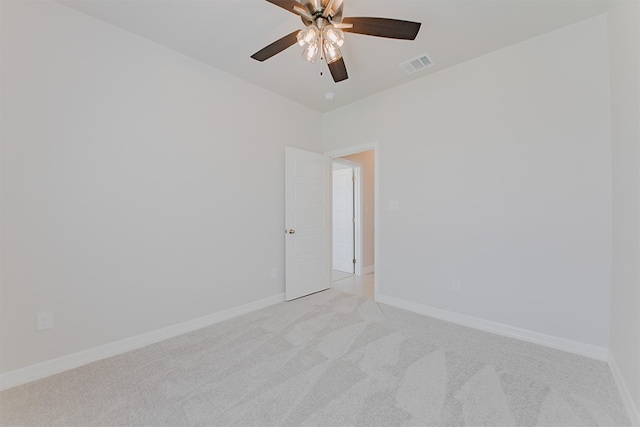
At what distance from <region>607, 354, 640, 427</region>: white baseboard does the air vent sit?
297 cm

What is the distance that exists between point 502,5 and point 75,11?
11.0 ft

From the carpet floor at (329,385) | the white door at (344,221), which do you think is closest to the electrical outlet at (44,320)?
the carpet floor at (329,385)

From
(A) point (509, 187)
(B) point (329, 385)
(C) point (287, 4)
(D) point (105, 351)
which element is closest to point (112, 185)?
(D) point (105, 351)

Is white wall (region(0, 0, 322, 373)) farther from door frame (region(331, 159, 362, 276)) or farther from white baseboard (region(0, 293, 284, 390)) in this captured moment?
door frame (region(331, 159, 362, 276))

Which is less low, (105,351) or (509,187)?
(509,187)

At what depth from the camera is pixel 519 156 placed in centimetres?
239

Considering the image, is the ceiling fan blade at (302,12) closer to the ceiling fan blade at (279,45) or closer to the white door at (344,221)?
the ceiling fan blade at (279,45)

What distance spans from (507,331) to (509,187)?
138 centimetres

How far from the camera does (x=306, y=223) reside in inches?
145

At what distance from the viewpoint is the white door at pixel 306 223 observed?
348cm

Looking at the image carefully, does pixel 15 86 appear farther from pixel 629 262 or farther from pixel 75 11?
pixel 629 262

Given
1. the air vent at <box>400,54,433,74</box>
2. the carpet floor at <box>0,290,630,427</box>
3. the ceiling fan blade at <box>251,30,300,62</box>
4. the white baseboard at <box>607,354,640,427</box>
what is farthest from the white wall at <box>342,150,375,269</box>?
the white baseboard at <box>607,354,640,427</box>

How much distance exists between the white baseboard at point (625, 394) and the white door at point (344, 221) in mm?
3462

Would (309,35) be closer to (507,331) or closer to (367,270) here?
(507,331)
